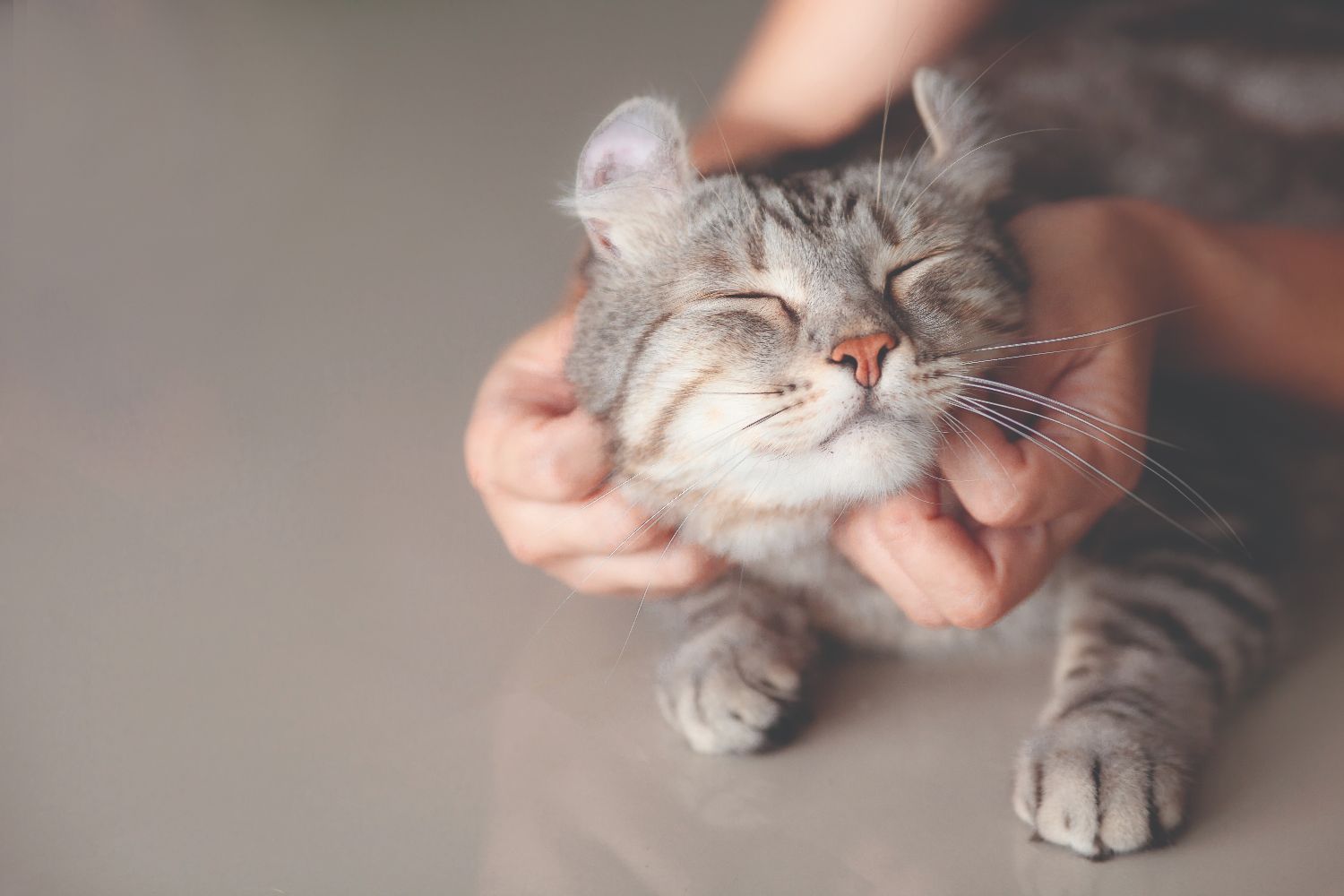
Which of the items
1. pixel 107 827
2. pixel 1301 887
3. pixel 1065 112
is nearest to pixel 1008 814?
pixel 1301 887

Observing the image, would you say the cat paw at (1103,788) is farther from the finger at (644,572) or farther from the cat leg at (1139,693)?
the finger at (644,572)

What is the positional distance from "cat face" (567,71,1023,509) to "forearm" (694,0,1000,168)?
210 millimetres

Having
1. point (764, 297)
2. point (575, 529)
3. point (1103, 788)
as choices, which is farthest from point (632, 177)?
point (1103, 788)

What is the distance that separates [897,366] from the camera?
743 mm

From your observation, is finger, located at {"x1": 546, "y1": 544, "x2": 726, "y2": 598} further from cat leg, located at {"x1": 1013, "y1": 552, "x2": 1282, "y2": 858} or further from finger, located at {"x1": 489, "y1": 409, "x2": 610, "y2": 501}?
cat leg, located at {"x1": 1013, "y1": 552, "x2": 1282, "y2": 858}

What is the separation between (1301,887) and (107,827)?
31.8 inches

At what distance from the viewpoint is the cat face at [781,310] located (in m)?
0.75

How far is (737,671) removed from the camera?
0.91 m

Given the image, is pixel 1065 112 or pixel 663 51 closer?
pixel 1065 112

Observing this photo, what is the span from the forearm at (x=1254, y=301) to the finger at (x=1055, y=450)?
226 mm

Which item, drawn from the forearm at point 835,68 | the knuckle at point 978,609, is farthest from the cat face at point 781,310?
the forearm at point 835,68

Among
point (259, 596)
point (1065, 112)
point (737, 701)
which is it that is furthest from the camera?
point (1065, 112)

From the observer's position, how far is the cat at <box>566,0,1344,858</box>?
764mm

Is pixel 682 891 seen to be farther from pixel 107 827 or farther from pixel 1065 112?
pixel 1065 112
